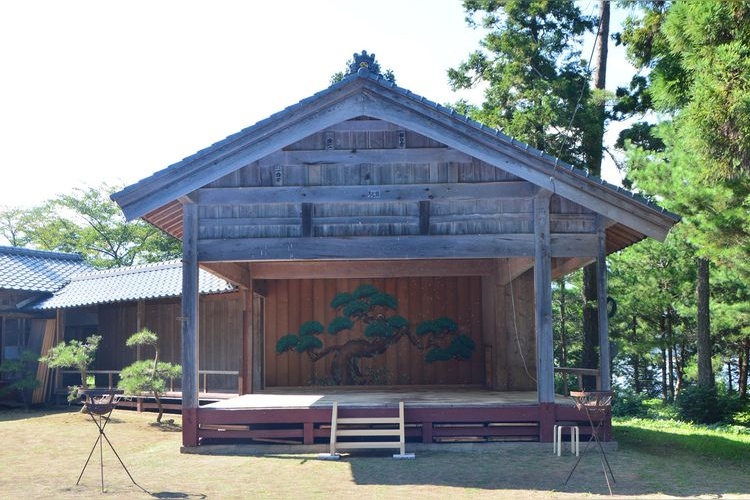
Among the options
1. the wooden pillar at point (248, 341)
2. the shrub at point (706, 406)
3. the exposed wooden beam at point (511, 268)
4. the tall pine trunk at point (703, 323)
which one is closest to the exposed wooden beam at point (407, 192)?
the exposed wooden beam at point (511, 268)

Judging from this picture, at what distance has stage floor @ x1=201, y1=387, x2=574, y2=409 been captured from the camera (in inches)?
473

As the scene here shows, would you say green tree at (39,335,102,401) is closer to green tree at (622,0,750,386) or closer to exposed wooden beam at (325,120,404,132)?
exposed wooden beam at (325,120,404,132)

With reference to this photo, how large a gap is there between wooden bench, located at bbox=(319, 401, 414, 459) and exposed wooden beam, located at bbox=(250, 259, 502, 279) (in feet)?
14.6

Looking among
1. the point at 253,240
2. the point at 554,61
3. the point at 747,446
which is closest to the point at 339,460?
the point at 253,240

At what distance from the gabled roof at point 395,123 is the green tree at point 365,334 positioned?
6.10 meters

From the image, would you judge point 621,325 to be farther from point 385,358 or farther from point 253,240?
point 253,240

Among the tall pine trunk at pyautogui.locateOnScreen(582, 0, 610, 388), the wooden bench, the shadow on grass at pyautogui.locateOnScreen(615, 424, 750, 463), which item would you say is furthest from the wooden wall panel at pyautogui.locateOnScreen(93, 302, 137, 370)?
the shadow on grass at pyautogui.locateOnScreen(615, 424, 750, 463)

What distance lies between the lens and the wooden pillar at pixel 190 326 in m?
11.8

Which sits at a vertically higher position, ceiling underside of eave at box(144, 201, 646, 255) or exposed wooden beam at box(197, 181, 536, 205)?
exposed wooden beam at box(197, 181, 536, 205)

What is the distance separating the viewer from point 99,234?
3334 centimetres

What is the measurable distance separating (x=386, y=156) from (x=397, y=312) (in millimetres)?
6411

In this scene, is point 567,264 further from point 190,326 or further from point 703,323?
point 190,326

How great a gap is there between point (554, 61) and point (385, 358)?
9242 mm

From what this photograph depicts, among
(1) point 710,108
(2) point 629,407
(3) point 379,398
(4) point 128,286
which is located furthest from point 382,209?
(4) point 128,286
